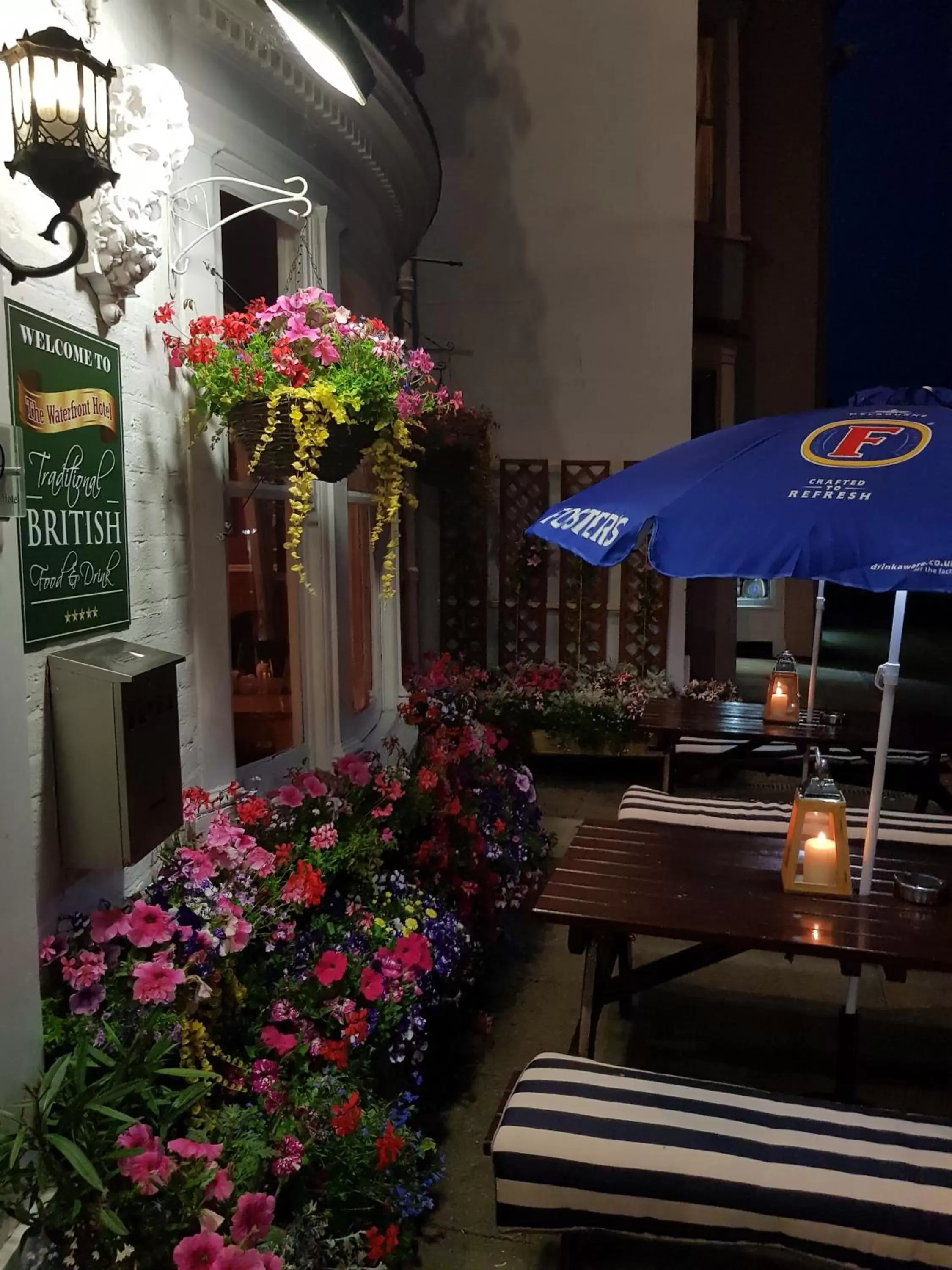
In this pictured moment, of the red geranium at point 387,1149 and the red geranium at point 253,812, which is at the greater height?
the red geranium at point 253,812

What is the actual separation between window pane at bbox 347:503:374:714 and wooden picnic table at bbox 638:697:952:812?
1.92 metres

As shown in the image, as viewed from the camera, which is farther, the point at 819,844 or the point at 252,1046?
the point at 819,844

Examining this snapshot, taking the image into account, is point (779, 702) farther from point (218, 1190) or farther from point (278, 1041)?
point (218, 1190)

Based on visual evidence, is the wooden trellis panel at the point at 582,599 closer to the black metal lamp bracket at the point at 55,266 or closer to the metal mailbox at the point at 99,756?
the metal mailbox at the point at 99,756

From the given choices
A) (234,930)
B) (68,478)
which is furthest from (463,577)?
(68,478)

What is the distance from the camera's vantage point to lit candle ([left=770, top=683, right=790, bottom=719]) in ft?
18.4

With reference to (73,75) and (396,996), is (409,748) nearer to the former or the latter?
(396,996)

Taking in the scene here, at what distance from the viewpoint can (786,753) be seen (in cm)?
596

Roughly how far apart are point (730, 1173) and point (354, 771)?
2.00m

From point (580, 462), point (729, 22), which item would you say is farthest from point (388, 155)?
point (729, 22)

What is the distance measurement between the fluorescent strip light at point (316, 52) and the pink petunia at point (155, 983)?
270 cm

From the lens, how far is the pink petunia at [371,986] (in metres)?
2.76

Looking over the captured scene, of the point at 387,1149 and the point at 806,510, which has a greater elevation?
the point at 806,510

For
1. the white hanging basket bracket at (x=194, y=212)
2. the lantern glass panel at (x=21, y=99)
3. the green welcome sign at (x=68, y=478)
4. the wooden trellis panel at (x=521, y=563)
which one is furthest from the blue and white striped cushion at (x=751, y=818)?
the wooden trellis panel at (x=521, y=563)
